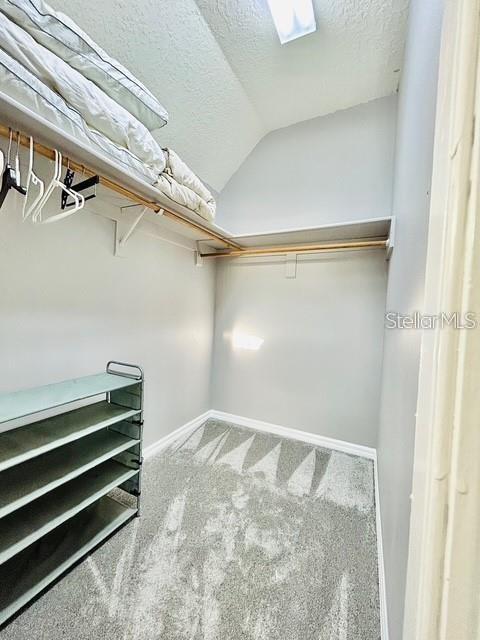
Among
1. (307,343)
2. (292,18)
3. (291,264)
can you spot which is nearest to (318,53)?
(292,18)

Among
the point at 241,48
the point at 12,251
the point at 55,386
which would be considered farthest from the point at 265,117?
the point at 55,386

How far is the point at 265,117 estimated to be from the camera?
2332 millimetres

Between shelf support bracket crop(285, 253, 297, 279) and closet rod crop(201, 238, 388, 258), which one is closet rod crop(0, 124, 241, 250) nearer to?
closet rod crop(201, 238, 388, 258)

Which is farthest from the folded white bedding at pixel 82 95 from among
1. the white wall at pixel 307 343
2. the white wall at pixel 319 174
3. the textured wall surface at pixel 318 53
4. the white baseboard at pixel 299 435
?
the white baseboard at pixel 299 435

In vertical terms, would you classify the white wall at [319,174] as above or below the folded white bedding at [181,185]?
above

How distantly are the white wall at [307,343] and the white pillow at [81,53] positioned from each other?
1594 mm

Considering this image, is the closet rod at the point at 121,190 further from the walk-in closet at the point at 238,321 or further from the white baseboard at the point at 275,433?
the white baseboard at the point at 275,433

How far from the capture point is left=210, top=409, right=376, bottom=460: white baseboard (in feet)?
7.43

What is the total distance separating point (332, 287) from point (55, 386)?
2.17m

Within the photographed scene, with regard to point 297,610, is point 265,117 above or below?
above

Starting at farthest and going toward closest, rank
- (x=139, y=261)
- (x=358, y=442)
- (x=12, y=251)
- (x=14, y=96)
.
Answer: (x=358, y=442)
(x=139, y=261)
(x=12, y=251)
(x=14, y=96)

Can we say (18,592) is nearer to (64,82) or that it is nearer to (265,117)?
(64,82)

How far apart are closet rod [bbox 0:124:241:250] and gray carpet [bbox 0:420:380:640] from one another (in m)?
1.84

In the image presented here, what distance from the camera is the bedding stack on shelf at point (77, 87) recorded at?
3.00 ft
